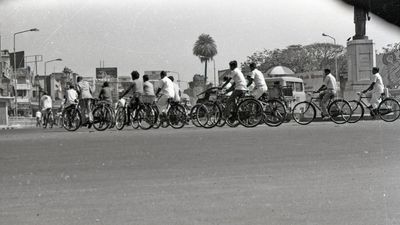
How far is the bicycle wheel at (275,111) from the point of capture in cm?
1015

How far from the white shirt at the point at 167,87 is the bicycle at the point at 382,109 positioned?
3.36 metres

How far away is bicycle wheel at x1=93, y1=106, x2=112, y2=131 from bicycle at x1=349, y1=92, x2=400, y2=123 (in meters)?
4.54

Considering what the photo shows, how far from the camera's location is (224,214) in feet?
9.78

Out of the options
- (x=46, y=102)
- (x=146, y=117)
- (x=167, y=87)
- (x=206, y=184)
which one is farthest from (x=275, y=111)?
(x=46, y=102)

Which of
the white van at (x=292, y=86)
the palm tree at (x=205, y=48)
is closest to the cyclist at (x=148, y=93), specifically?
the palm tree at (x=205, y=48)

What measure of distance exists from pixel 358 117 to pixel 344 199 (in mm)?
7908

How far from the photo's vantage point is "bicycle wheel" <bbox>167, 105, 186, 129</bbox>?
35.7 feet

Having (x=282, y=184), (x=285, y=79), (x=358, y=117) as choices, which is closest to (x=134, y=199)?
(x=282, y=184)

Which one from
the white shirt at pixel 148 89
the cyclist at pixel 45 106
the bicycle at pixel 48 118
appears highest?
the white shirt at pixel 148 89

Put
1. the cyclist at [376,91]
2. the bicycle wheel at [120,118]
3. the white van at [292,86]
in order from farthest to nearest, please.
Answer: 1. the white van at [292,86]
2. the cyclist at [376,91]
3. the bicycle wheel at [120,118]

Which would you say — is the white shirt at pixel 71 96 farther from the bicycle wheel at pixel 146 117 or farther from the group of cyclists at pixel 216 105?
the bicycle wheel at pixel 146 117

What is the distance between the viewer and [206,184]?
394cm

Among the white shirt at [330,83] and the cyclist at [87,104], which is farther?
the white shirt at [330,83]

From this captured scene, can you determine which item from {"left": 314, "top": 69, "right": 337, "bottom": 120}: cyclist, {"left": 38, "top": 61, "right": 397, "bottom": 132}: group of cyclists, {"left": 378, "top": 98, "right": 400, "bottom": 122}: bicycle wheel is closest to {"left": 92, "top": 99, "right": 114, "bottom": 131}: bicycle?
{"left": 38, "top": 61, "right": 397, "bottom": 132}: group of cyclists
